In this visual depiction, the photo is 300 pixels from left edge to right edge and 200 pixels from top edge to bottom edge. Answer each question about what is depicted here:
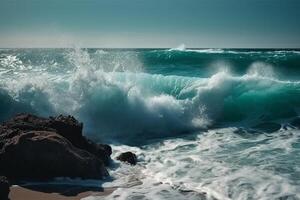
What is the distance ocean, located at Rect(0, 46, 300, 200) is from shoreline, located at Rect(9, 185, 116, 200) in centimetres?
29

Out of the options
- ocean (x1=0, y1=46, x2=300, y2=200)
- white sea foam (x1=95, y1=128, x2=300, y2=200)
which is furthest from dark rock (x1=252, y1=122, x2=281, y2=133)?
white sea foam (x1=95, y1=128, x2=300, y2=200)

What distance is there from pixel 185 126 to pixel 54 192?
6291 mm

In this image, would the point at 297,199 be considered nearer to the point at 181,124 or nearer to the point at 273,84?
the point at 181,124

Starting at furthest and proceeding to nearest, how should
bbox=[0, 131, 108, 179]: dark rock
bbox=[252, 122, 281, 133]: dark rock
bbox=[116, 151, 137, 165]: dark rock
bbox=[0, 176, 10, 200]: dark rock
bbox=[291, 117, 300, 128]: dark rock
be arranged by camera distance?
bbox=[291, 117, 300, 128]: dark rock < bbox=[252, 122, 281, 133]: dark rock < bbox=[116, 151, 137, 165]: dark rock < bbox=[0, 131, 108, 179]: dark rock < bbox=[0, 176, 10, 200]: dark rock

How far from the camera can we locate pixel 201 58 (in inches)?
1151

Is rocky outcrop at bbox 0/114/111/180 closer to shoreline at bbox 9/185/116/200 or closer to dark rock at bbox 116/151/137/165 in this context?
shoreline at bbox 9/185/116/200

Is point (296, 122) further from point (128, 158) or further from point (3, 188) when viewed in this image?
point (3, 188)

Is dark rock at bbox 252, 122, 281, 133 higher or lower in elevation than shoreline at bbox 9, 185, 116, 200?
higher

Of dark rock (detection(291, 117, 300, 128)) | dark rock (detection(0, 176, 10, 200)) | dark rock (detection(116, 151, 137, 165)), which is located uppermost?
dark rock (detection(0, 176, 10, 200))

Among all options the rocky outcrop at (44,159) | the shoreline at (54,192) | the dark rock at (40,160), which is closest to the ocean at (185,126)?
the shoreline at (54,192)

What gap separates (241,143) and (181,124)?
276 centimetres

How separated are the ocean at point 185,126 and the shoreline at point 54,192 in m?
0.29

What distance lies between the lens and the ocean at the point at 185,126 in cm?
734

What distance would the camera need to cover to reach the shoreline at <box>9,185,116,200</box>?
680 centimetres
